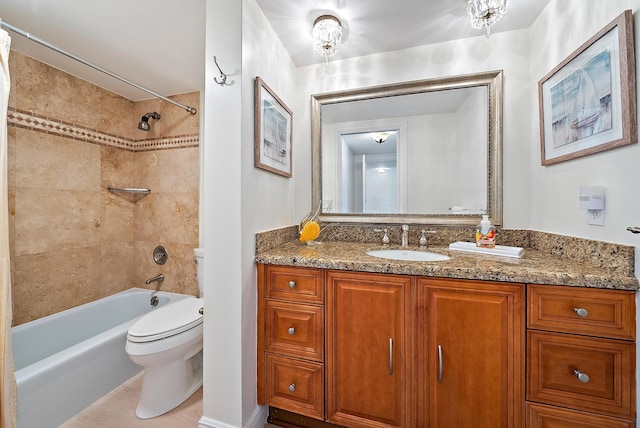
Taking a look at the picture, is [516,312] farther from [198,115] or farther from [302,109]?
[198,115]

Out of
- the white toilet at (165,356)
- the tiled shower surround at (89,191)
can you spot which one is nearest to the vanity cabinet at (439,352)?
the white toilet at (165,356)

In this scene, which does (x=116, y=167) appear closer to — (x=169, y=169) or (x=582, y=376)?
(x=169, y=169)

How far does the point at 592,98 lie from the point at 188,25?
81.5 inches

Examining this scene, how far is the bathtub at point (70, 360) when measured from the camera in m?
1.24

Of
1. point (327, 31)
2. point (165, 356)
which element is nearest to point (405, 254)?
point (327, 31)

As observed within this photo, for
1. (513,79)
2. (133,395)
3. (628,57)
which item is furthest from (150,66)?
(628,57)

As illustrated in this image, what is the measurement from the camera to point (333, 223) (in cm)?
178

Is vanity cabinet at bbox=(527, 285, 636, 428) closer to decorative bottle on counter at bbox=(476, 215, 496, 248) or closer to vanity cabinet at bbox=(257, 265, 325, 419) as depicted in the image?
decorative bottle on counter at bbox=(476, 215, 496, 248)

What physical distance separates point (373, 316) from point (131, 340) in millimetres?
1338

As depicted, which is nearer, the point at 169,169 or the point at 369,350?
the point at 369,350

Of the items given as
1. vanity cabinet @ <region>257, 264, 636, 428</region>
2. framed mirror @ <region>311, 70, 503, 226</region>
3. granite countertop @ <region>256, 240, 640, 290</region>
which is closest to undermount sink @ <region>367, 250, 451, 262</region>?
granite countertop @ <region>256, 240, 640, 290</region>

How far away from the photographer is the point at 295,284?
48.0 inches

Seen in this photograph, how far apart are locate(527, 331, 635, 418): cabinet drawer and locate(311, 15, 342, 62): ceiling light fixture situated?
168cm

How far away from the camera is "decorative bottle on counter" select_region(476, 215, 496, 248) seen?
1.34m
